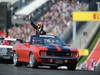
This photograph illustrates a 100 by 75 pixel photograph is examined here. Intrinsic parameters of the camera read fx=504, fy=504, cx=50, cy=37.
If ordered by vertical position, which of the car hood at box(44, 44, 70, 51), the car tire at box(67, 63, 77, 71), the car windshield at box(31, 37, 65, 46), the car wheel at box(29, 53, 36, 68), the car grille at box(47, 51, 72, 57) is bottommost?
the car tire at box(67, 63, 77, 71)

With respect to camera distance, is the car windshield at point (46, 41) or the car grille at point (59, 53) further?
the car windshield at point (46, 41)

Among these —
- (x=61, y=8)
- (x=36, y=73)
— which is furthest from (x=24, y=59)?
(x=61, y=8)

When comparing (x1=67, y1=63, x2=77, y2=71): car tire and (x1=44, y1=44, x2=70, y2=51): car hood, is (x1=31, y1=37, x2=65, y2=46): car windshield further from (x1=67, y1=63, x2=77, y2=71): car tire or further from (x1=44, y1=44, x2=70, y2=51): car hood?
(x1=67, y1=63, x2=77, y2=71): car tire

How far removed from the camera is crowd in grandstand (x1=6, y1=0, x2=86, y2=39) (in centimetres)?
3825

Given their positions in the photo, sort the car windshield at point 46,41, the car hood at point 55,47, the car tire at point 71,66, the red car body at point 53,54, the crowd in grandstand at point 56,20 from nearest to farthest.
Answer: the red car body at point 53,54, the car hood at point 55,47, the car tire at point 71,66, the car windshield at point 46,41, the crowd in grandstand at point 56,20

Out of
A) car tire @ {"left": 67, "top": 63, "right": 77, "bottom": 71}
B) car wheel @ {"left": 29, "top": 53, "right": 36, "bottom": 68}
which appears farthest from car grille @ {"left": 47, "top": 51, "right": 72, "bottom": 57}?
car wheel @ {"left": 29, "top": 53, "right": 36, "bottom": 68}

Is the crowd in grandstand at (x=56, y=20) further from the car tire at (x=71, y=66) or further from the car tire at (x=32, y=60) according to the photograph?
the car tire at (x=32, y=60)

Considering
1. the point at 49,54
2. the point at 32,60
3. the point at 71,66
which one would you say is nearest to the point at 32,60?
the point at 32,60

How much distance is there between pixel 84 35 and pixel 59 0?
14.5 m

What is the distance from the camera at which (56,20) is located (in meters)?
39.7

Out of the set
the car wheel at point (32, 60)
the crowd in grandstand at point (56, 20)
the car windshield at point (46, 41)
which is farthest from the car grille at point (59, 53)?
the crowd in grandstand at point (56, 20)

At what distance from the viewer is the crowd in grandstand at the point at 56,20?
3825cm

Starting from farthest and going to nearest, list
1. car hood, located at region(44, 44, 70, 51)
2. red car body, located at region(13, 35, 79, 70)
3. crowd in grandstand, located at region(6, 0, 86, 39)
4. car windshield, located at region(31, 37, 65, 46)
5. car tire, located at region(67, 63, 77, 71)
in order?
crowd in grandstand, located at region(6, 0, 86, 39) → car windshield, located at region(31, 37, 65, 46) → car tire, located at region(67, 63, 77, 71) → car hood, located at region(44, 44, 70, 51) → red car body, located at region(13, 35, 79, 70)

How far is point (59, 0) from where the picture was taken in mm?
46250
